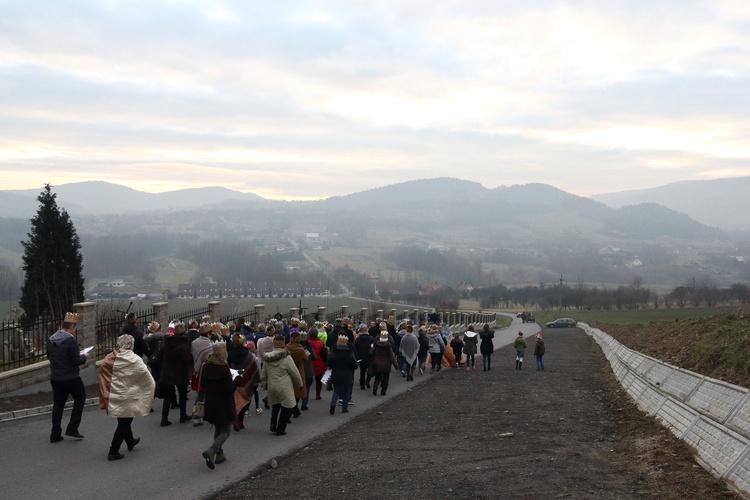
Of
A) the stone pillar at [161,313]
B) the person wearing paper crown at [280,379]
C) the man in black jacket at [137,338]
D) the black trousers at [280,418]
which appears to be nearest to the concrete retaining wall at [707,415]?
the person wearing paper crown at [280,379]

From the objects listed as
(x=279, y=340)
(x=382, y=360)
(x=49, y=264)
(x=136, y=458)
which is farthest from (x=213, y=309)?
(x=136, y=458)

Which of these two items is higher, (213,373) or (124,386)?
(213,373)

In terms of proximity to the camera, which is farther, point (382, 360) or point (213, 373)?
point (382, 360)

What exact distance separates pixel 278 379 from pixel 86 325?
22.4 feet

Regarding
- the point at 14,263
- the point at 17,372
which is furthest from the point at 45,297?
the point at 14,263

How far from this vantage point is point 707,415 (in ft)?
30.6

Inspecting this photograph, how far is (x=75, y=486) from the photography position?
845 centimetres

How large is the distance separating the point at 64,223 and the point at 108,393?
70.7 ft

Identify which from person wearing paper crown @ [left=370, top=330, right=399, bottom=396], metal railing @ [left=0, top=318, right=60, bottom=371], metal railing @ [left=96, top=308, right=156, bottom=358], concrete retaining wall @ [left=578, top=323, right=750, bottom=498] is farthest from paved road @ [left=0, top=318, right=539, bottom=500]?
concrete retaining wall @ [left=578, top=323, right=750, bottom=498]

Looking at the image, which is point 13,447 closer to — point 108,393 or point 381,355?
point 108,393

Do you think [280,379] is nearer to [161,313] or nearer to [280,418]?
[280,418]

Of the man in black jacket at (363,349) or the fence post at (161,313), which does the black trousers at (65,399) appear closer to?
the man in black jacket at (363,349)

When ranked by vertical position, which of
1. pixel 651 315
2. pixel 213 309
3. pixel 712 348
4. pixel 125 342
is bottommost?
pixel 651 315

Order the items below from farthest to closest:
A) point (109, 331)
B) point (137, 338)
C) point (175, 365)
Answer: point (109, 331)
point (137, 338)
point (175, 365)
